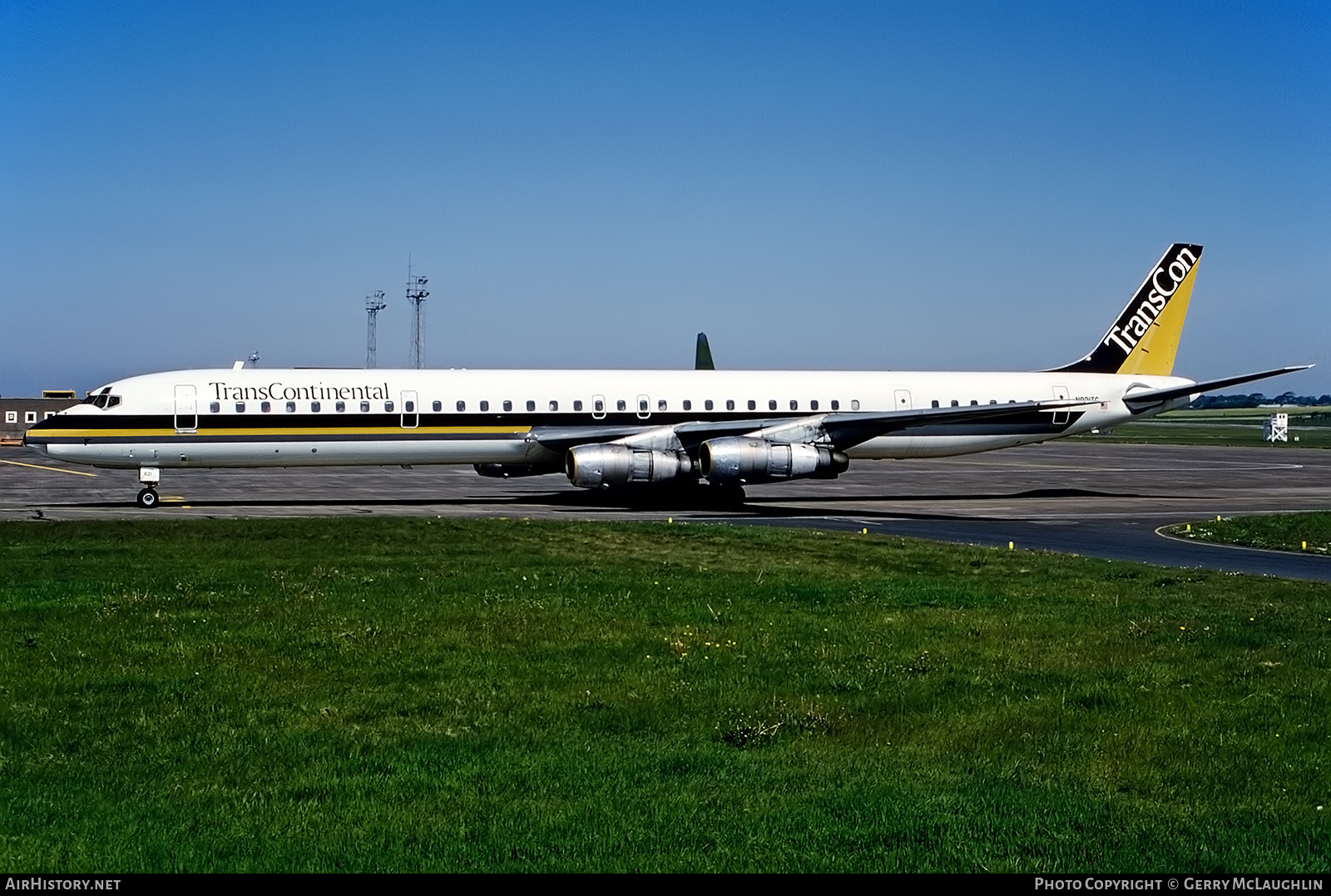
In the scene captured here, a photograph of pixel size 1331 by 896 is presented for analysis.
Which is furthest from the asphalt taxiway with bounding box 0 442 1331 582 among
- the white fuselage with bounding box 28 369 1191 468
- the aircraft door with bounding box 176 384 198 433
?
the aircraft door with bounding box 176 384 198 433

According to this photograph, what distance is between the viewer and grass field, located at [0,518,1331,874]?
842cm

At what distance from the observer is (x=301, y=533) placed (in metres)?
28.4

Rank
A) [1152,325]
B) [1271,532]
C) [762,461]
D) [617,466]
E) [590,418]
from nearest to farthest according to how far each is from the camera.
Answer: [1271,532], [617,466], [762,461], [590,418], [1152,325]

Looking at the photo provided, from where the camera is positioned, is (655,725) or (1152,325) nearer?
(655,725)

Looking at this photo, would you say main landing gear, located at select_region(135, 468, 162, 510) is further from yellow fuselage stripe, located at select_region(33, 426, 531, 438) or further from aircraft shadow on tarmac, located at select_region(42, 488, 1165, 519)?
yellow fuselage stripe, located at select_region(33, 426, 531, 438)

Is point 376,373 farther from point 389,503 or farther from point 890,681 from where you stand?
point 890,681

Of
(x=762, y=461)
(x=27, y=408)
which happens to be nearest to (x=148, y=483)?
(x=762, y=461)

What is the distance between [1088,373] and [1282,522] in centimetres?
1509

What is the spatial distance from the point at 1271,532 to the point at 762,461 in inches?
526

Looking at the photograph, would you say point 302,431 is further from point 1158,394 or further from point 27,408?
point 27,408

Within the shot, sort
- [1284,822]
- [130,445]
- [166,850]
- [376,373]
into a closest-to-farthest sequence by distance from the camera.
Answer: [166,850] < [1284,822] < [130,445] < [376,373]

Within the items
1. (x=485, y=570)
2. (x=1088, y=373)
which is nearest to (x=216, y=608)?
(x=485, y=570)

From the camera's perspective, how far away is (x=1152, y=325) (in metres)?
48.3

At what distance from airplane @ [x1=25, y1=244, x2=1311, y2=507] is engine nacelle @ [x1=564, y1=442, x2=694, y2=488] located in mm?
47
